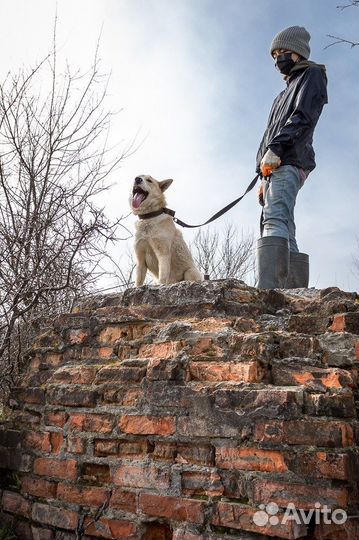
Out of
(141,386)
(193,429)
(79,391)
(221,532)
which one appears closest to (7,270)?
(79,391)

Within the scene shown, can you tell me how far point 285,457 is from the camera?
84.9 inches

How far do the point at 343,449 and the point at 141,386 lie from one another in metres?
1.01

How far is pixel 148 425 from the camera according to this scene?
2531mm

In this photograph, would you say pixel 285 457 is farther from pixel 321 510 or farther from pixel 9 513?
pixel 9 513

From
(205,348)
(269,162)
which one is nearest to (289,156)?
(269,162)

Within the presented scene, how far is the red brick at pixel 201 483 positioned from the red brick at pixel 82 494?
49cm

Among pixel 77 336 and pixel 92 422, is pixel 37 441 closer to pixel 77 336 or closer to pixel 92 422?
pixel 92 422

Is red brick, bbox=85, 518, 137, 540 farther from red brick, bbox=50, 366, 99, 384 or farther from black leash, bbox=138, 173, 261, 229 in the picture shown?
black leash, bbox=138, 173, 261, 229

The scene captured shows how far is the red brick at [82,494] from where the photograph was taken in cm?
261

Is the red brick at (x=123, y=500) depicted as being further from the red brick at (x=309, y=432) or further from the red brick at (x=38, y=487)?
the red brick at (x=309, y=432)

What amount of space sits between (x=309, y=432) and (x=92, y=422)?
3.84 feet

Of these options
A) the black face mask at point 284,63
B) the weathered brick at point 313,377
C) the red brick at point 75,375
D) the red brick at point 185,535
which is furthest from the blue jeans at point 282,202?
the red brick at point 185,535

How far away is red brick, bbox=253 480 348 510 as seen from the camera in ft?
6.81
